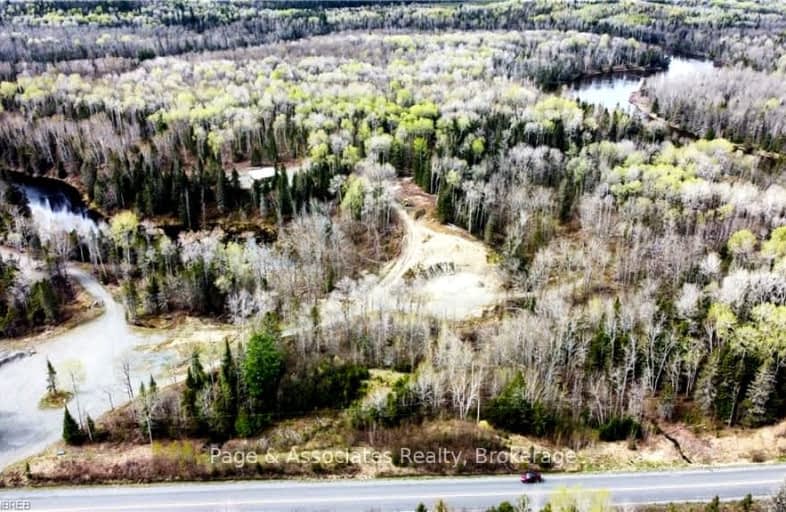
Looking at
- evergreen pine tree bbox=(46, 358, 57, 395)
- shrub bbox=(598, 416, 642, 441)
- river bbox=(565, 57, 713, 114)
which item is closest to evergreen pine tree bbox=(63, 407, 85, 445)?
evergreen pine tree bbox=(46, 358, 57, 395)

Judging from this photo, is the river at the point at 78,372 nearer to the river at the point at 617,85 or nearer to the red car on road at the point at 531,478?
the red car on road at the point at 531,478

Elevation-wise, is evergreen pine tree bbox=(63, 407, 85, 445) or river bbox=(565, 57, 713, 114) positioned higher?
river bbox=(565, 57, 713, 114)

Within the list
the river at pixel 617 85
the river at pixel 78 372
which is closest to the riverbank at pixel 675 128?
the river at pixel 617 85

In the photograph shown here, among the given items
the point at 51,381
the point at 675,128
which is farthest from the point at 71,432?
the point at 675,128

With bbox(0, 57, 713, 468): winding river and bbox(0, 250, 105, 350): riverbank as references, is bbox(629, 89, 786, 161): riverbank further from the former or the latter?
bbox(0, 250, 105, 350): riverbank

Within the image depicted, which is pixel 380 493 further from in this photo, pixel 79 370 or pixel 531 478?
pixel 79 370

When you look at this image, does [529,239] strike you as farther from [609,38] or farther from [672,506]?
[609,38]
